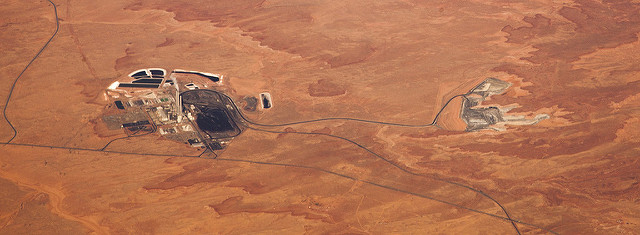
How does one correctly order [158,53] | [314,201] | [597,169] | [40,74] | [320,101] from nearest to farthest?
[314,201]
[597,169]
[320,101]
[40,74]
[158,53]

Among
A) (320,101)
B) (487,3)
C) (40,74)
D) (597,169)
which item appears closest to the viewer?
(597,169)

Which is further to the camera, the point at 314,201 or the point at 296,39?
the point at 296,39

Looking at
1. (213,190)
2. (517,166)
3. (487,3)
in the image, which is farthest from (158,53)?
(487,3)

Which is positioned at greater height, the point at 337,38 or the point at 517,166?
the point at 337,38

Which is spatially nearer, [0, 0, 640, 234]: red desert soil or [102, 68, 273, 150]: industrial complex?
[0, 0, 640, 234]: red desert soil

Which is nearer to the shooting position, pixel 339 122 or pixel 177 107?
pixel 339 122

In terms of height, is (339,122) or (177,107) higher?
(177,107)

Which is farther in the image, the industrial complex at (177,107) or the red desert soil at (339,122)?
the industrial complex at (177,107)

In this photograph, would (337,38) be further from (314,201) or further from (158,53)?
(314,201)
